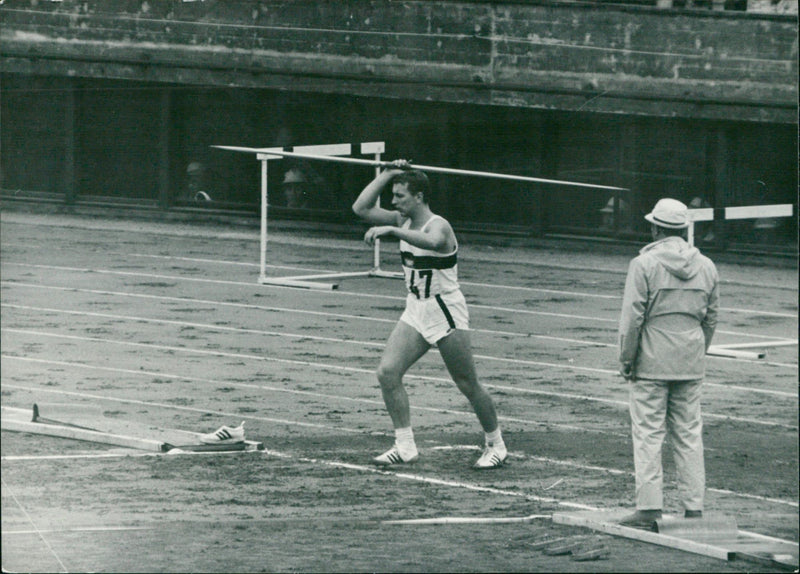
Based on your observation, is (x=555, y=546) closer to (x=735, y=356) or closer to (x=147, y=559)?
(x=147, y=559)

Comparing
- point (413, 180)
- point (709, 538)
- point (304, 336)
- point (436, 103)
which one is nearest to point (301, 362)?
point (304, 336)

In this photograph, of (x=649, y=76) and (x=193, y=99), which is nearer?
(x=649, y=76)

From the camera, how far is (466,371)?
10.8 metres

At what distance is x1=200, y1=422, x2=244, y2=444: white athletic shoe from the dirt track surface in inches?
11.2

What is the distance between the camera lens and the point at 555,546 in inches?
330

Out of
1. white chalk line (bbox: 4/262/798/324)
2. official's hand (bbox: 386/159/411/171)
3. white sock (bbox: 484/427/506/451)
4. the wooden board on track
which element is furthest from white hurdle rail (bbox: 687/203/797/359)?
the wooden board on track

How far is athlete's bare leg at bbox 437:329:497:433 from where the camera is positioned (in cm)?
1074

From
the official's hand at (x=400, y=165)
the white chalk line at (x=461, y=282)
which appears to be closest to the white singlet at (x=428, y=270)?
the official's hand at (x=400, y=165)

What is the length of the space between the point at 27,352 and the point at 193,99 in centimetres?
1191

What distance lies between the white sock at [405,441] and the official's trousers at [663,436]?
2.33m

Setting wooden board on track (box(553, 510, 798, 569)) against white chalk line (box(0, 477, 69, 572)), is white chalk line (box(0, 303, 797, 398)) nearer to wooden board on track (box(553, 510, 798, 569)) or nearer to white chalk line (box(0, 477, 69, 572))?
wooden board on track (box(553, 510, 798, 569))

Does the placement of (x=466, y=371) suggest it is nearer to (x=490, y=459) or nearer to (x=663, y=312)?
(x=490, y=459)

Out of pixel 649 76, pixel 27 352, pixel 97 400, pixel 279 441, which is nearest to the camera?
pixel 279 441

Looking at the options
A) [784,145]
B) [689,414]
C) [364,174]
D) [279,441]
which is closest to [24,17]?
[364,174]
